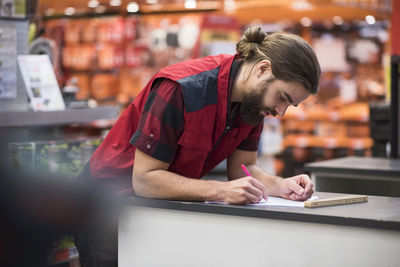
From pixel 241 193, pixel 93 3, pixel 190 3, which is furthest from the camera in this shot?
pixel 93 3

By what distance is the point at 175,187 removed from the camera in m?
2.11

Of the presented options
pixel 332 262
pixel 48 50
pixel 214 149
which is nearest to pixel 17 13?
pixel 48 50

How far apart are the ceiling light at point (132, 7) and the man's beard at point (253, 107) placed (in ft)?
25.1

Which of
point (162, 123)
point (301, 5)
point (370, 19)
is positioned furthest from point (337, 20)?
point (162, 123)

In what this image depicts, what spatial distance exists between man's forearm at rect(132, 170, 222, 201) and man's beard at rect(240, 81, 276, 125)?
1.00 feet

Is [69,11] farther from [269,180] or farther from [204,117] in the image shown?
[204,117]

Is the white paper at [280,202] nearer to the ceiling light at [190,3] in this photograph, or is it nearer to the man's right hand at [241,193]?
the man's right hand at [241,193]

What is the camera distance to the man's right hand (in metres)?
2.02

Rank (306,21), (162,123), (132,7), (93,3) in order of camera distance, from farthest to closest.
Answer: (132,7), (93,3), (306,21), (162,123)

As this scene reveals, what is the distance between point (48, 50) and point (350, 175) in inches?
83.5

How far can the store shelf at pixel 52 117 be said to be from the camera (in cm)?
315

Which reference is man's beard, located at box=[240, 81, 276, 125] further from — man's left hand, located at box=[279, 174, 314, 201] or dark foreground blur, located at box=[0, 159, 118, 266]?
dark foreground blur, located at box=[0, 159, 118, 266]

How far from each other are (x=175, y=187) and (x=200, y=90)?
0.36m

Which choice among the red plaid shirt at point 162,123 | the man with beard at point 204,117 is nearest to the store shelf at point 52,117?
the man with beard at point 204,117
